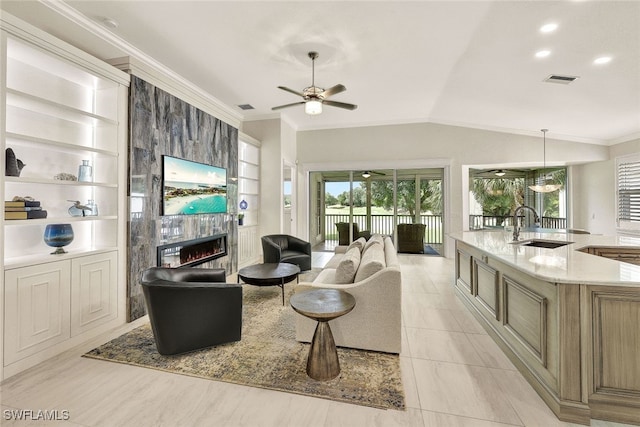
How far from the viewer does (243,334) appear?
2811mm

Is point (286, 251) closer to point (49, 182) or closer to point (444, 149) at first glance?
point (49, 182)

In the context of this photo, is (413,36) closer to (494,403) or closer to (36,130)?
(494,403)

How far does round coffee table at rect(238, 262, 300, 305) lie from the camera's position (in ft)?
11.3

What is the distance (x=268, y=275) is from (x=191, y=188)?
1.86 metres

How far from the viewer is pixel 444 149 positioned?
21.5 ft

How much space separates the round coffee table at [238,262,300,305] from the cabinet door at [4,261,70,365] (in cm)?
165

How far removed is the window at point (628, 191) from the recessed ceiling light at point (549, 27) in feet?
14.8

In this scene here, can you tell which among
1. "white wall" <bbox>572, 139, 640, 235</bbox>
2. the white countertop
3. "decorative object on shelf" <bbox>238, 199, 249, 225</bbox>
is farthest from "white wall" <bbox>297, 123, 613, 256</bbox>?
the white countertop

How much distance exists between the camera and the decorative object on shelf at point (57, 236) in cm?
257

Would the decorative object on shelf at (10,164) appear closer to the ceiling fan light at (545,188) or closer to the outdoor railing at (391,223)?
the outdoor railing at (391,223)

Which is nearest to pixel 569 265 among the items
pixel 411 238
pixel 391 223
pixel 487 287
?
pixel 487 287

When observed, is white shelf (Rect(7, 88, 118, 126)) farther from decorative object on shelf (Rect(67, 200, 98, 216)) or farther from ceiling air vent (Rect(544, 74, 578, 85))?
ceiling air vent (Rect(544, 74, 578, 85))

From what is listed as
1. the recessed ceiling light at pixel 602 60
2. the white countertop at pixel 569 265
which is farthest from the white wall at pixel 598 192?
the white countertop at pixel 569 265

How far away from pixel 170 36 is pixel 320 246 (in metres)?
5.67
